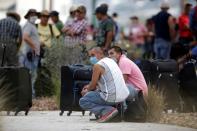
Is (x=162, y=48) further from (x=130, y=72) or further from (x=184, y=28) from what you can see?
(x=130, y=72)

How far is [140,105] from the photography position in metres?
14.1

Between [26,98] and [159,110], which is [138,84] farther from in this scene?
[26,98]

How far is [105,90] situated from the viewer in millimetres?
13969

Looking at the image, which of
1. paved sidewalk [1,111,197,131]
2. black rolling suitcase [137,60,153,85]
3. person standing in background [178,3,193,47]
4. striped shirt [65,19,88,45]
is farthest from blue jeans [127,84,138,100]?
person standing in background [178,3,193,47]

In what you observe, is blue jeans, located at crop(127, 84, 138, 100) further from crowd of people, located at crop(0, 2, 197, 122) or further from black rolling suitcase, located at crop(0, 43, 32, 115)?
black rolling suitcase, located at crop(0, 43, 32, 115)

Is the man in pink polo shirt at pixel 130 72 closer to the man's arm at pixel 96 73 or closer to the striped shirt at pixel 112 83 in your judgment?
the striped shirt at pixel 112 83

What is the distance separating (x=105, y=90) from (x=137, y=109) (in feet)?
1.78

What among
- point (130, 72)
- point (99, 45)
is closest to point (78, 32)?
point (99, 45)

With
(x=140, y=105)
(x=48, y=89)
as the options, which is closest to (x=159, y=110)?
(x=140, y=105)

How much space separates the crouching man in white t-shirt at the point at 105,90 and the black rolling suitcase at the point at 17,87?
175 cm

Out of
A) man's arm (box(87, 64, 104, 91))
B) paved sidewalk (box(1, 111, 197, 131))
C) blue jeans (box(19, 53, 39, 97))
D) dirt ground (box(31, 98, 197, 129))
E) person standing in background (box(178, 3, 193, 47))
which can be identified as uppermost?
person standing in background (box(178, 3, 193, 47))

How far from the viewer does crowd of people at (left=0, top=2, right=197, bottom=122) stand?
45.8ft

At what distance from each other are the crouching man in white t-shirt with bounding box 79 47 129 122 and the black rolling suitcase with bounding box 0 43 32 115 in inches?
69.0

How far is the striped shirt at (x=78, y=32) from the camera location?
63.1 feet
